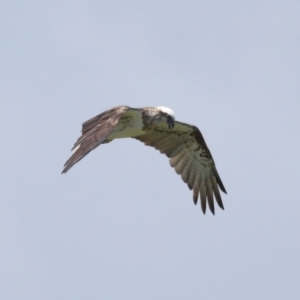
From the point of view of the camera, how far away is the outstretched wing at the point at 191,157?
20375mm

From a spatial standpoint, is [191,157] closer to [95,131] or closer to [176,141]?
[176,141]

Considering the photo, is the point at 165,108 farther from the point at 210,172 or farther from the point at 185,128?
the point at 210,172

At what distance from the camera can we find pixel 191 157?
820 inches

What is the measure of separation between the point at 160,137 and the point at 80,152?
4.32 metres

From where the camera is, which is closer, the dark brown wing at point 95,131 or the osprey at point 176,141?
the dark brown wing at point 95,131

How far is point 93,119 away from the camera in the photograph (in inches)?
696

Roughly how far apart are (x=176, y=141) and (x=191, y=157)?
505 mm

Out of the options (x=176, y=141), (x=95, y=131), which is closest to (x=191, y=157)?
(x=176, y=141)

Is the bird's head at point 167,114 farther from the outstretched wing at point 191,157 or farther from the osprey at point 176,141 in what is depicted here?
the outstretched wing at point 191,157

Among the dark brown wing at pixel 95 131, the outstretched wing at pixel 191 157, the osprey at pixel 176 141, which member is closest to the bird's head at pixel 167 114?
the osprey at pixel 176 141

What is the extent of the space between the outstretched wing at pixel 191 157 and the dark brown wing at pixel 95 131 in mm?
2515

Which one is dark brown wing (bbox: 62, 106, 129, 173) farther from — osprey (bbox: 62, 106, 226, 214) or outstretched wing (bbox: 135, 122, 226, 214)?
outstretched wing (bbox: 135, 122, 226, 214)

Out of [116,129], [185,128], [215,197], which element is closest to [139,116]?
[116,129]

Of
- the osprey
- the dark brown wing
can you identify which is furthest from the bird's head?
the dark brown wing
